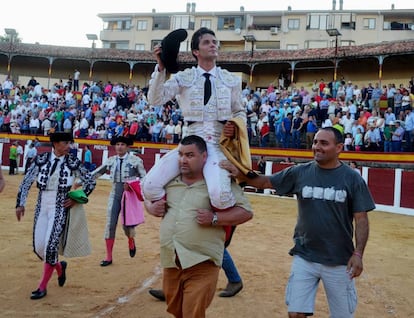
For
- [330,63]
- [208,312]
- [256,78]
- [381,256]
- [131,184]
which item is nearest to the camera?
[208,312]

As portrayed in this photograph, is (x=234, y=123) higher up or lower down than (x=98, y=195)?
higher up

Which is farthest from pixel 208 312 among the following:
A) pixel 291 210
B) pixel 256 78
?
pixel 256 78

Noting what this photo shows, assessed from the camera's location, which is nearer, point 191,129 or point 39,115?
point 191,129

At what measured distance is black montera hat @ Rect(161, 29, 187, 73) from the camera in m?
2.87

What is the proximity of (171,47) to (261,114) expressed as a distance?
598 inches

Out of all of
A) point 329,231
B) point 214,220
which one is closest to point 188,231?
point 214,220

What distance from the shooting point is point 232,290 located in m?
4.52

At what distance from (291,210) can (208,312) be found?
8852 millimetres

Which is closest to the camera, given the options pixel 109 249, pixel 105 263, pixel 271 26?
pixel 105 263

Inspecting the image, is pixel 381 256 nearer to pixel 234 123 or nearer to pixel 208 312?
pixel 208 312

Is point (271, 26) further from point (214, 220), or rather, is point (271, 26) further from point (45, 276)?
point (214, 220)

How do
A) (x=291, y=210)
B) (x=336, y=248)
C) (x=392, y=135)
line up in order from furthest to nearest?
(x=392, y=135), (x=291, y=210), (x=336, y=248)

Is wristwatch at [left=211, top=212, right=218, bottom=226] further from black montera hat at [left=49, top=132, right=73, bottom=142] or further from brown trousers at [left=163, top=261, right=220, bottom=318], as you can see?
black montera hat at [left=49, top=132, right=73, bottom=142]

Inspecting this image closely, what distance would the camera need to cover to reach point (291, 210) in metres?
12.7
